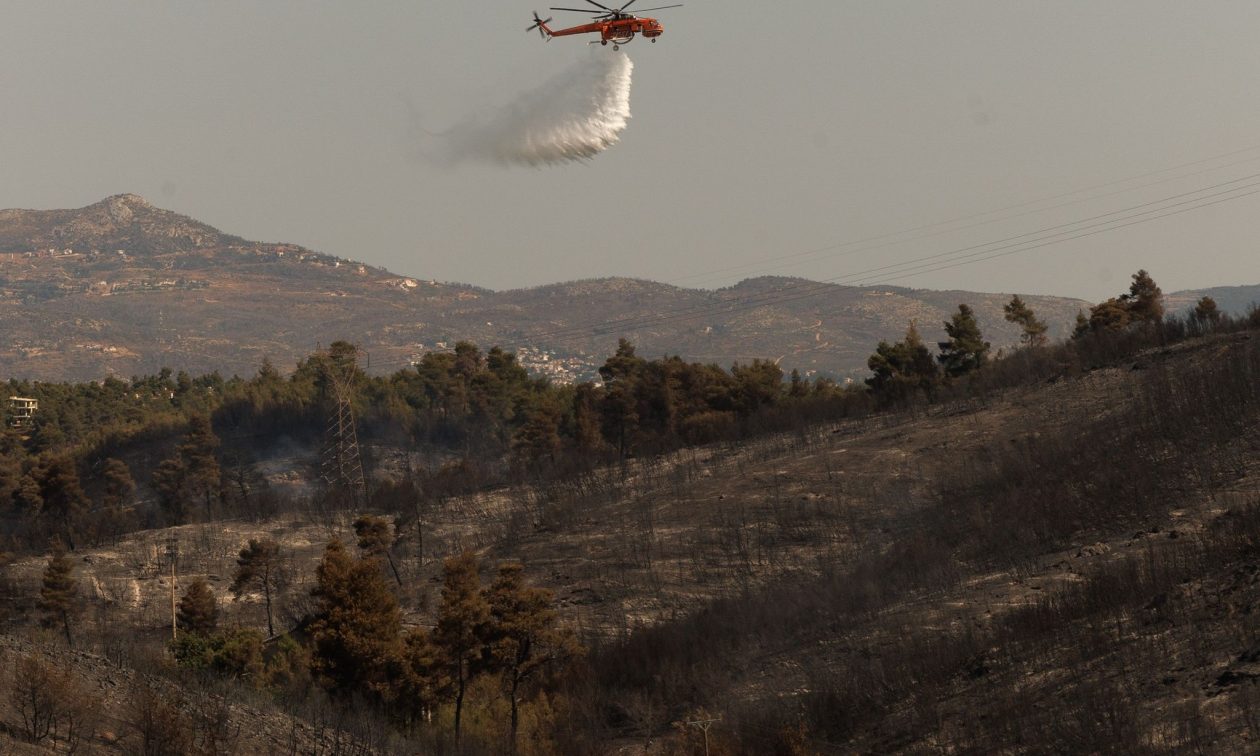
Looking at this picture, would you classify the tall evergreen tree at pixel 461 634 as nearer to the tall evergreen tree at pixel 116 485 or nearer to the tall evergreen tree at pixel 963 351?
the tall evergreen tree at pixel 963 351

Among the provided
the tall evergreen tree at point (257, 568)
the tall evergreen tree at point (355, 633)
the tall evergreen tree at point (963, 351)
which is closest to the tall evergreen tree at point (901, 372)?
the tall evergreen tree at point (963, 351)

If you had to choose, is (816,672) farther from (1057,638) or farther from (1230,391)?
(1230,391)

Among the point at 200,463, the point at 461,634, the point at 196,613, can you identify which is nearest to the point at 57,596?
the point at 196,613

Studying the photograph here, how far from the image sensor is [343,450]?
133750 mm

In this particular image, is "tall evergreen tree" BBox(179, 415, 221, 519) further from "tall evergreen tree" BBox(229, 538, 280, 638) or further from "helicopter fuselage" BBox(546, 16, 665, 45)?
"helicopter fuselage" BBox(546, 16, 665, 45)

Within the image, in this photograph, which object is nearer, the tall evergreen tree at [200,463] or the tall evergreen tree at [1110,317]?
the tall evergreen tree at [1110,317]

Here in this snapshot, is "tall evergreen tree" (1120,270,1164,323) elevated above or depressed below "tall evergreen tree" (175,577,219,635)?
above

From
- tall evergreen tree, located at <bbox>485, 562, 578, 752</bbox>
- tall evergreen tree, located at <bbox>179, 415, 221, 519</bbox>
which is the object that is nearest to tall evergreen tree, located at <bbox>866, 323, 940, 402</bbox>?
tall evergreen tree, located at <bbox>179, 415, 221, 519</bbox>

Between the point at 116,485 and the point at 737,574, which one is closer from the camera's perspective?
the point at 737,574

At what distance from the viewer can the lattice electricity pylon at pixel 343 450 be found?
125706 mm

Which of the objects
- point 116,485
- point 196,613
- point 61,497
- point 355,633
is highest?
point 116,485

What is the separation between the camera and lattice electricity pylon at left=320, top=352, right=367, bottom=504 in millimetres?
125706

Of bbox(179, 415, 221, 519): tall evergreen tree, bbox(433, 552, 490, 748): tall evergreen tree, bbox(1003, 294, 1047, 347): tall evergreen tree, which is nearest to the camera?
bbox(433, 552, 490, 748): tall evergreen tree

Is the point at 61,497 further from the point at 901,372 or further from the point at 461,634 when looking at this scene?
the point at 461,634
